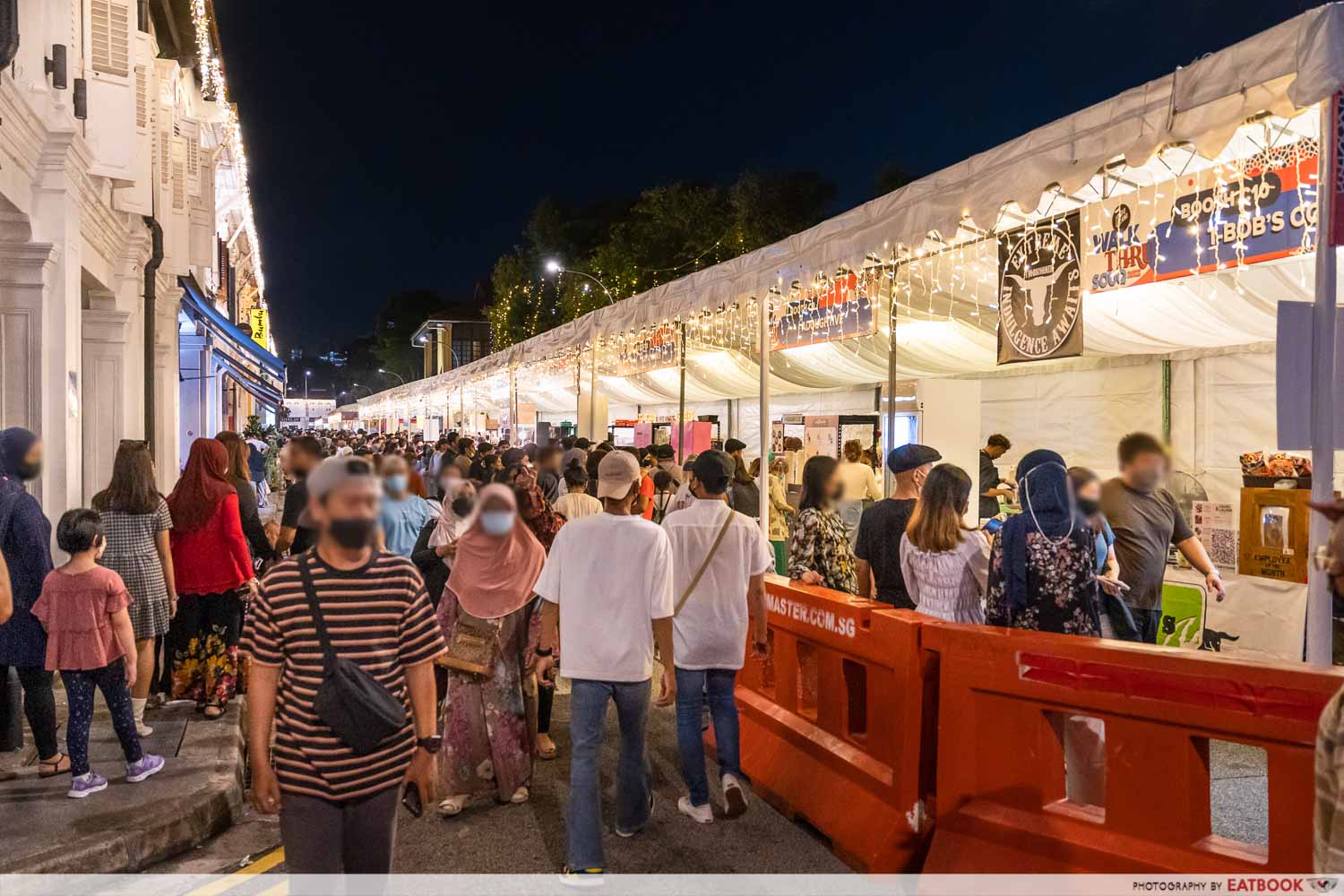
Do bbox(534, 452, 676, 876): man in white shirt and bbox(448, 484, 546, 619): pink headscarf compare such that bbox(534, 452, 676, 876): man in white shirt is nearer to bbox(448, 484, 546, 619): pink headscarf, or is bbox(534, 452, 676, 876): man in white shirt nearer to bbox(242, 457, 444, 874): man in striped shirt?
bbox(448, 484, 546, 619): pink headscarf

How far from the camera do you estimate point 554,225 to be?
44312 mm

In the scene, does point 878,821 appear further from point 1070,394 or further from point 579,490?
point 1070,394

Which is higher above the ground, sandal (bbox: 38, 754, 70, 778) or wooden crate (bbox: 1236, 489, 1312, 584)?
wooden crate (bbox: 1236, 489, 1312, 584)

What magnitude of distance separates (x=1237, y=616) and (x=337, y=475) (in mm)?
8051

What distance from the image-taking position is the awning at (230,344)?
16531 mm

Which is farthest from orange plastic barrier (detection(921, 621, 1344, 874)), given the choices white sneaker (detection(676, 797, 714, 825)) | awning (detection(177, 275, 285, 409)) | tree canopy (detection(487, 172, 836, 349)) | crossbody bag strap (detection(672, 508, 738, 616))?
tree canopy (detection(487, 172, 836, 349))

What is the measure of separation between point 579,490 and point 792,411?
1549 cm

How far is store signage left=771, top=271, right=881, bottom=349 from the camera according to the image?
39.4 ft

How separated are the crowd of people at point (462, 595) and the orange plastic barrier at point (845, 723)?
1.21ft

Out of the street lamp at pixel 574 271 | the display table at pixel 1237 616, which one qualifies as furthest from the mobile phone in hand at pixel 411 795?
the street lamp at pixel 574 271

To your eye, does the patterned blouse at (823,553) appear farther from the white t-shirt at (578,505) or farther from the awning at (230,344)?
the awning at (230,344)

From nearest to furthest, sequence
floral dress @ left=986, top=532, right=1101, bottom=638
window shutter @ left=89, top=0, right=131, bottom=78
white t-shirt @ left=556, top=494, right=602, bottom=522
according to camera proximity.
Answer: floral dress @ left=986, top=532, right=1101, bottom=638 → white t-shirt @ left=556, top=494, right=602, bottom=522 → window shutter @ left=89, top=0, right=131, bottom=78

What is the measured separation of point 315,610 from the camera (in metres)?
2.89

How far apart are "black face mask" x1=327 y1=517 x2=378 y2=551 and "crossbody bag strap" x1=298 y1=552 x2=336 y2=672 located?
27.1 inches
